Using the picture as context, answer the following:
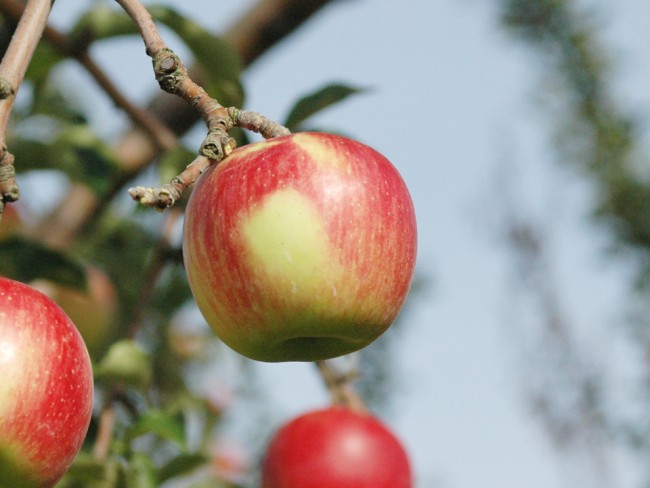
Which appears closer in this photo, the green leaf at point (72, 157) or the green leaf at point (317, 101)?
the green leaf at point (317, 101)

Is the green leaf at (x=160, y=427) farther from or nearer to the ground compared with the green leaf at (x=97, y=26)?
nearer to the ground

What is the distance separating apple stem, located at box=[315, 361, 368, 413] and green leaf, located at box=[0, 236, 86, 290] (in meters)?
0.35

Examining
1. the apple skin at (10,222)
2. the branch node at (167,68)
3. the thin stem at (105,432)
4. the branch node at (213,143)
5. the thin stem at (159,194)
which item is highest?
the branch node at (167,68)

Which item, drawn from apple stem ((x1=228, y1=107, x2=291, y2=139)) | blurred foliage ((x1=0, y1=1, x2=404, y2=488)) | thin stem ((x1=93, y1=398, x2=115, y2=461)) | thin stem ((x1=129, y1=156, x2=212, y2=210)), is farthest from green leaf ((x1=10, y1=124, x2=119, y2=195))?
thin stem ((x1=129, y1=156, x2=212, y2=210))

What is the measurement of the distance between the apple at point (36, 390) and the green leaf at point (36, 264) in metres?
0.59

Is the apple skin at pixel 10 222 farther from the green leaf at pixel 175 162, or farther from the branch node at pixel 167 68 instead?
the branch node at pixel 167 68

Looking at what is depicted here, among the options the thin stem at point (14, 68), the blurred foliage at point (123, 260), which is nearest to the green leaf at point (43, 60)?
the blurred foliage at point (123, 260)

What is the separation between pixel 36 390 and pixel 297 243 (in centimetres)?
21

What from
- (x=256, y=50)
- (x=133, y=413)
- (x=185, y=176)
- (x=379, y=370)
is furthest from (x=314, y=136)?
(x=379, y=370)

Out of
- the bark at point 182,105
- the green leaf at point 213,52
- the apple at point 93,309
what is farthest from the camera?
the bark at point 182,105

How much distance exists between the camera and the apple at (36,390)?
0.65 meters

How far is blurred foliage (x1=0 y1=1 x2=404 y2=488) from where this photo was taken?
3.70 feet

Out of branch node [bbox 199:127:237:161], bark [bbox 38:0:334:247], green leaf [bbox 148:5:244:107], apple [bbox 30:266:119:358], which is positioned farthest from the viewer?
bark [bbox 38:0:334:247]

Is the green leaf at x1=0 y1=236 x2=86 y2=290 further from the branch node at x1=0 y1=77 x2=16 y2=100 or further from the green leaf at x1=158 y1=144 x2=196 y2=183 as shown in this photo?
the branch node at x1=0 y1=77 x2=16 y2=100
